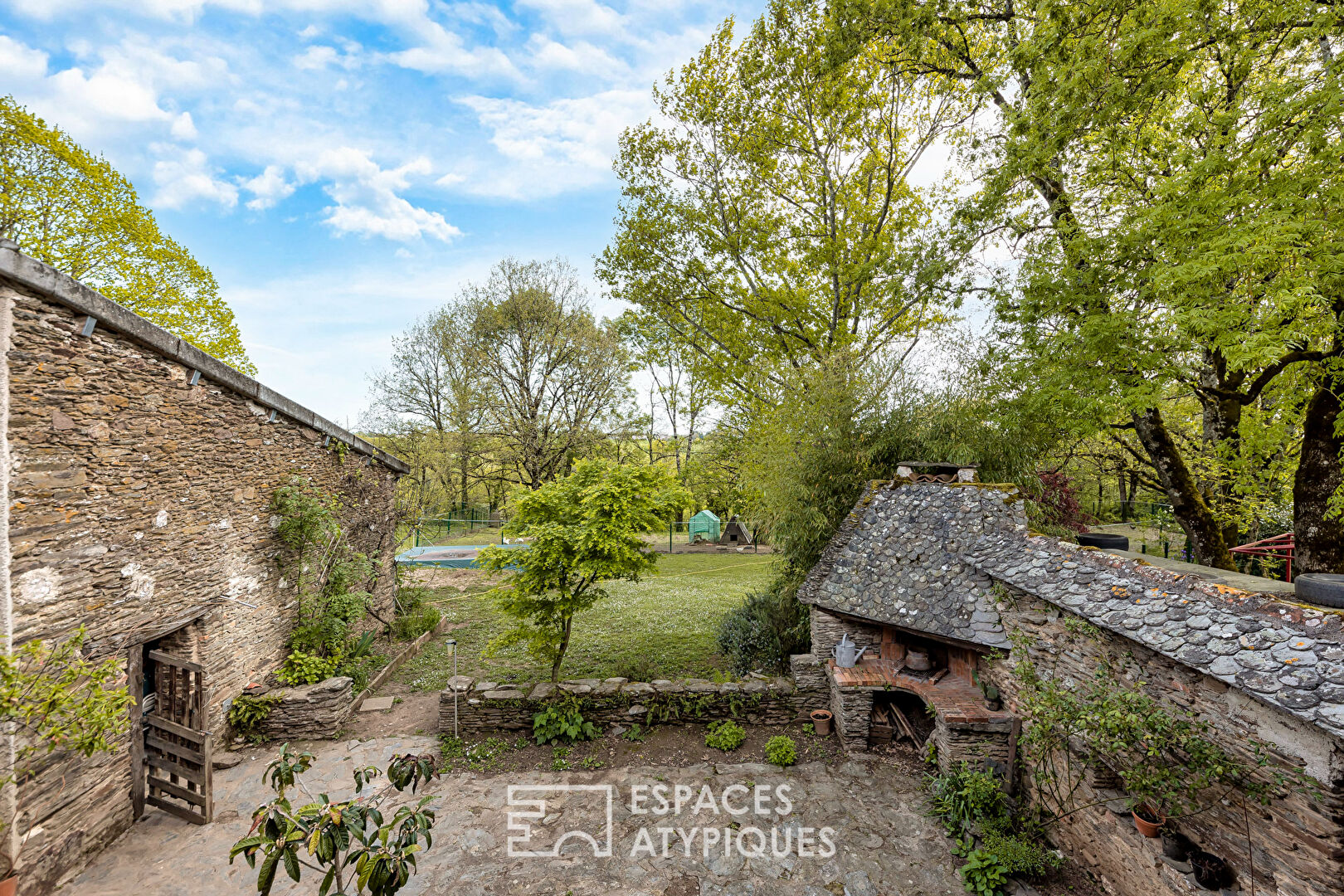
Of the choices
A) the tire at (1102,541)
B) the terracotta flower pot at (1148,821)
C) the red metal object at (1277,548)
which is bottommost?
the terracotta flower pot at (1148,821)

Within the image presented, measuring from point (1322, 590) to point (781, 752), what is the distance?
5432 millimetres

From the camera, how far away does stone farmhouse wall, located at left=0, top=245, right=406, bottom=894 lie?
432 centimetres

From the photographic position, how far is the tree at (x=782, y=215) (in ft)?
38.4

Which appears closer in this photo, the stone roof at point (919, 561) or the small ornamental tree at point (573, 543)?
the stone roof at point (919, 561)

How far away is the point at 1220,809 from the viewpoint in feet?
11.8

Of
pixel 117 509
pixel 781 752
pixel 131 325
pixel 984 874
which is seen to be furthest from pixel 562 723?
pixel 131 325

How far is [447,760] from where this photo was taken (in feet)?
22.4

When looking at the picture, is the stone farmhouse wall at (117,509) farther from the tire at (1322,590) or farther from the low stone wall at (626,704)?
the tire at (1322,590)

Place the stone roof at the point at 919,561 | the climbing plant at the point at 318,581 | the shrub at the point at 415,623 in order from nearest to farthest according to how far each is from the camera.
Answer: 1. the stone roof at the point at 919,561
2. the climbing plant at the point at 318,581
3. the shrub at the point at 415,623

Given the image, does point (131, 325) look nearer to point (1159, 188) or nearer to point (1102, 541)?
point (1159, 188)

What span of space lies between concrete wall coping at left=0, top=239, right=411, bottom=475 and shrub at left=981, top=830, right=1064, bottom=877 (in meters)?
9.67

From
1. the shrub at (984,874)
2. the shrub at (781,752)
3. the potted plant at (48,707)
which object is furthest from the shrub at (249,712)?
the shrub at (984,874)

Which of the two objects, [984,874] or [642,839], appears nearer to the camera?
[984,874]

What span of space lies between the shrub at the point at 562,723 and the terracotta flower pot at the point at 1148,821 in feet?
19.7
